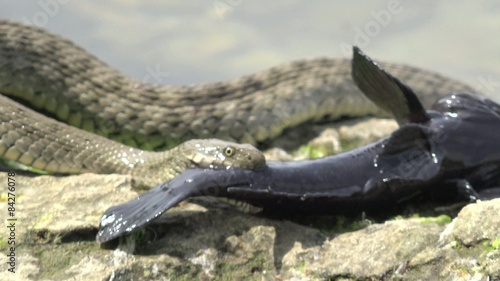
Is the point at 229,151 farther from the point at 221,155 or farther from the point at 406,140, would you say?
the point at 406,140

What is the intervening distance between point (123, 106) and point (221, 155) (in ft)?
10.7

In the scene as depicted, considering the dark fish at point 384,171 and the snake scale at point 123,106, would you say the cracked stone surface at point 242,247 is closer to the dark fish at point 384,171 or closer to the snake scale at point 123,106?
the dark fish at point 384,171

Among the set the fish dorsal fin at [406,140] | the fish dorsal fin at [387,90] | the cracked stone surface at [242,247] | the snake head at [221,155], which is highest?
the fish dorsal fin at [387,90]

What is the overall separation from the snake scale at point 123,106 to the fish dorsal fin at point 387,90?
5.49ft

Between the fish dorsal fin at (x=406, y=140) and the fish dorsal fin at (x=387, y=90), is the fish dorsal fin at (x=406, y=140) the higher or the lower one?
the lower one

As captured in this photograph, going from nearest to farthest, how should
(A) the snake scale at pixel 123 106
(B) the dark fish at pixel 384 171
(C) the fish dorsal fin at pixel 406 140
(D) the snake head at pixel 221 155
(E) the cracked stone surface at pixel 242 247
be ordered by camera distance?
(E) the cracked stone surface at pixel 242 247
(B) the dark fish at pixel 384 171
(D) the snake head at pixel 221 155
(C) the fish dorsal fin at pixel 406 140
(A) the snake scale at pixel 123 106

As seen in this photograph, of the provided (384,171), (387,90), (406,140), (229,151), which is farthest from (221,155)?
(387,90)

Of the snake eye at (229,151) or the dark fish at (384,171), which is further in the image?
the snake eye at (229,151)

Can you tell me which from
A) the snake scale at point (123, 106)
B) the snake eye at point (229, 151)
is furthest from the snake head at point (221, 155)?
the snake scale at point (123, 106)

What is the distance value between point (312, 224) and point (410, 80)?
6.14 meters

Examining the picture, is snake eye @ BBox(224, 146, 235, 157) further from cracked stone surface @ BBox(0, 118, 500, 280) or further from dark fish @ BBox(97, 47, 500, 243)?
cracked stone surface @ BBox(0, 118, 500, 280)

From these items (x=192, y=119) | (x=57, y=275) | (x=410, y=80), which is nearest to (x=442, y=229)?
(x=57, y=275)

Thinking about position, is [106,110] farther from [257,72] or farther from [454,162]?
[454,162]

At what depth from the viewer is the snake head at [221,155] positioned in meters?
5.25
